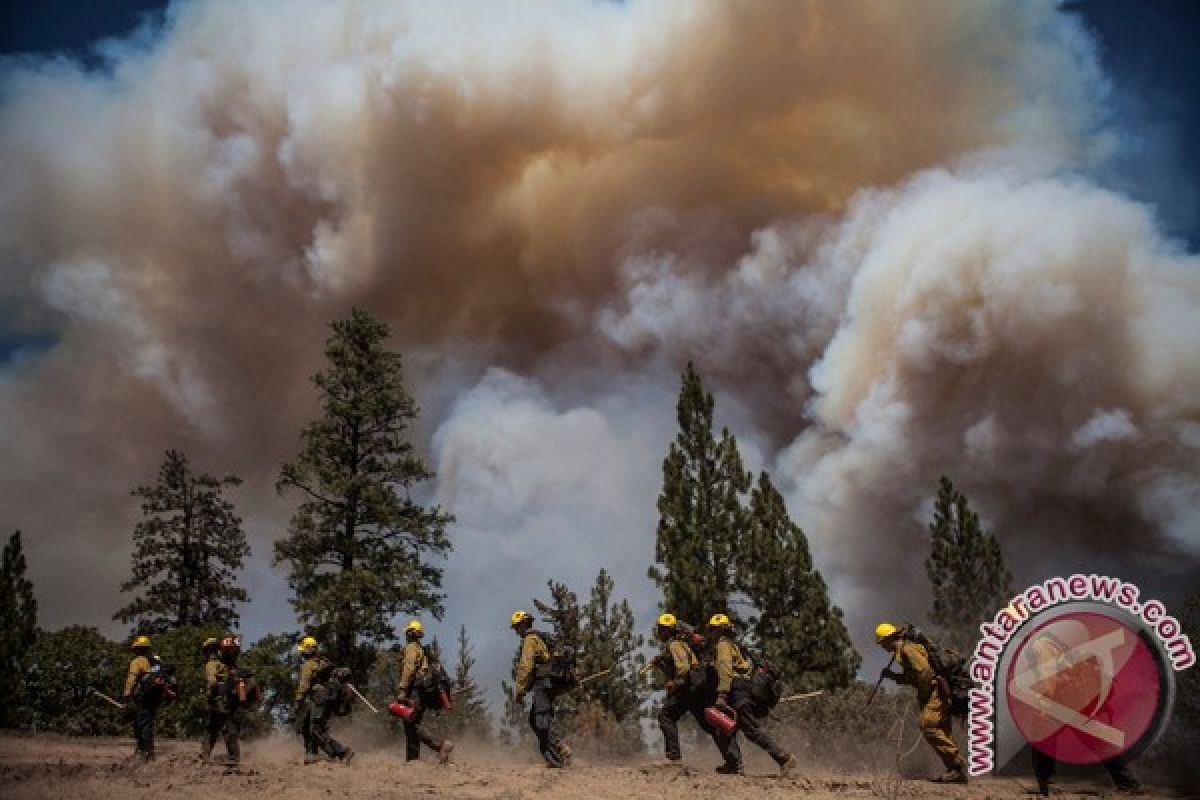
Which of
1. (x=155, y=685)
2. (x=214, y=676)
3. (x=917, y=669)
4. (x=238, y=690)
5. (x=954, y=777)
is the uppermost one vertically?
(x=214, y=676)

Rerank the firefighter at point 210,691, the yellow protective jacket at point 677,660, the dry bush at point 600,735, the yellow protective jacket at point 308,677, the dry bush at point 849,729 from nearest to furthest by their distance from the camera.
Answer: the yellow protective jacket at point 677,660 < the firefighter at point 210,691 < the yellow protective jacket at point 308,677 < the dry bush at point 849,729 < the dry bush at point 600,735

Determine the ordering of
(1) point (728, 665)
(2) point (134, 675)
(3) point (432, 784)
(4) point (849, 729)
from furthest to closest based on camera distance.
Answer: (4) point (849, 729) → (2) point (134, 675) → (1) point (728, 665) → (3) point (432, 784)

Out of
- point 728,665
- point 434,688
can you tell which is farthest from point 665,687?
point 434,688

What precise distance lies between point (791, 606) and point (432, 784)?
19.7 m

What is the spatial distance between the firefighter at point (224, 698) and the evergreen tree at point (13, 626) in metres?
14.0

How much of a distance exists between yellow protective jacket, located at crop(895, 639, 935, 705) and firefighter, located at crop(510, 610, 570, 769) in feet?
18.4

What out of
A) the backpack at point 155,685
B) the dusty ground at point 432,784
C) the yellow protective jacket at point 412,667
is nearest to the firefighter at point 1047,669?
the dusty ground at point 432,784

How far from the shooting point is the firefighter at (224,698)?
17156 millimetres

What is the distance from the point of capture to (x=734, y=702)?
1588cm

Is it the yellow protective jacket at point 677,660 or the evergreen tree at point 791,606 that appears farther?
the evergreen tree at point 791,606

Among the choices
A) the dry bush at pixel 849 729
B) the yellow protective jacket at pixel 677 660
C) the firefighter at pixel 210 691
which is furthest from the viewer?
the dry bush at pixel 849 729

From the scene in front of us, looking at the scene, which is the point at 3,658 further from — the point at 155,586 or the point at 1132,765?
the point at 1132,765

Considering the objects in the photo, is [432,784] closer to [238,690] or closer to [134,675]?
[238,690]

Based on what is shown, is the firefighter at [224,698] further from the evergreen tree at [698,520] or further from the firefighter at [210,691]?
the evergreen tree at [698,520]
